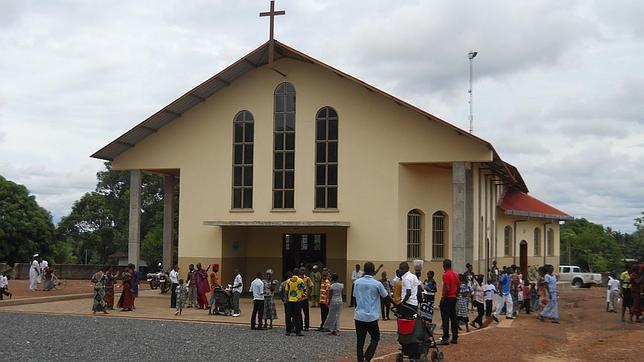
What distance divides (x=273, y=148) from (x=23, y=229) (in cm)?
2555

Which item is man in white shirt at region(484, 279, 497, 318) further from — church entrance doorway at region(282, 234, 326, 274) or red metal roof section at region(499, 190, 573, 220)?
red metal roof section at region(499, 190, 573, 220)

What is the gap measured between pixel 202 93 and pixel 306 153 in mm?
4194

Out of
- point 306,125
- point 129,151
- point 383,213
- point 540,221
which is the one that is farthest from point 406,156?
point 540,221

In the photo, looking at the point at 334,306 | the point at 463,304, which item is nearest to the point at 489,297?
the point at 463,304

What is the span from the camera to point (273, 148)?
1014 inches

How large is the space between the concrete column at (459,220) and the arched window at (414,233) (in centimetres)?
229

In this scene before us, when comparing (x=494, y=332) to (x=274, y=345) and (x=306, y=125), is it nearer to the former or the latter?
(x=274, y=345)

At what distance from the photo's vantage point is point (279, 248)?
27922 millimetres

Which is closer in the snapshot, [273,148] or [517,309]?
[517,309]

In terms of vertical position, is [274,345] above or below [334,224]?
below

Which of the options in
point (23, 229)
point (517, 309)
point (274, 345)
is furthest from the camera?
point (23, 229)

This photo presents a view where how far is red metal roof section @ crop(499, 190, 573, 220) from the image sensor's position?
34.0 m

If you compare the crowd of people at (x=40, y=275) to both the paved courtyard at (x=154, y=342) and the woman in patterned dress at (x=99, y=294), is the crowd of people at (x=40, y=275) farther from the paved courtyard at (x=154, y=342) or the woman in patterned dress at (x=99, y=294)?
the paved courtyard at (x=154, y=342)

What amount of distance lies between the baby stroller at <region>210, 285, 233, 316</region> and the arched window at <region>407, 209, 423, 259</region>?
6.72 meters
